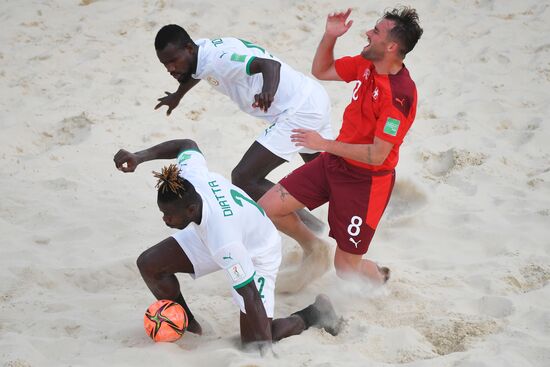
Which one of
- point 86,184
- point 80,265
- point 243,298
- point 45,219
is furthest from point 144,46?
point 243,298

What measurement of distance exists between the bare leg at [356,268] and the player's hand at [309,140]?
74 cm

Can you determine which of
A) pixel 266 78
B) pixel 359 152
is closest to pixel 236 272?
pixel 359 152

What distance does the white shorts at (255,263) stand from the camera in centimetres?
405

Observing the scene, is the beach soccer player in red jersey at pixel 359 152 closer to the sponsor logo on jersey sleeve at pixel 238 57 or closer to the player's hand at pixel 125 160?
the sponsor logo on jersey sleeve at pixel 238 57

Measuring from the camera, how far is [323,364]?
3.71 meters

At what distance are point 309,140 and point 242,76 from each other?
3.46 ft

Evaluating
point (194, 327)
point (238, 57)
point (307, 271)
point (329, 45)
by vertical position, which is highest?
point (329, 45)

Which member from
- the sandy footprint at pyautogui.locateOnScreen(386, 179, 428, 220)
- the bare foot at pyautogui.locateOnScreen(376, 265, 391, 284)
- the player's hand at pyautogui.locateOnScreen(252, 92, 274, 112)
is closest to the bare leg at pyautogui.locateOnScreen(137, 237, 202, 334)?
the player's hand at pyautogui.locateOnScreen(252, 92, 274, 112)

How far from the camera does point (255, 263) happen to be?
160 inches

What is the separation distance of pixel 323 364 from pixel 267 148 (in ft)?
5.65

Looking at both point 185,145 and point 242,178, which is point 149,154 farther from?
point 242,178

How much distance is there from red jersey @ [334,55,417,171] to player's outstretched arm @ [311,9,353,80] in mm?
121

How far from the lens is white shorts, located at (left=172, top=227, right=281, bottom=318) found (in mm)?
4047

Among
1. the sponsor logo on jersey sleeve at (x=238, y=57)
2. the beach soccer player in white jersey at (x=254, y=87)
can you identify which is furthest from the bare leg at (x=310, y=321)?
the sponsor logo on jersey sleeve at (x=238, y=57)
